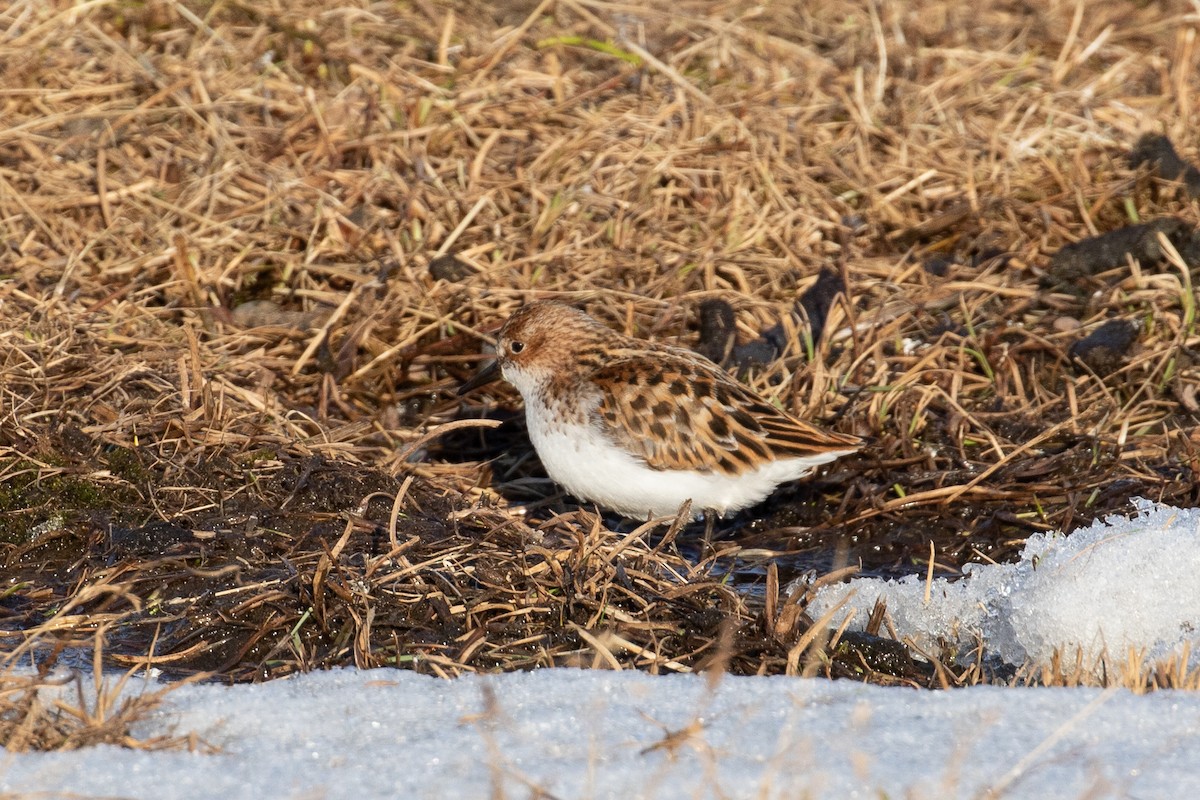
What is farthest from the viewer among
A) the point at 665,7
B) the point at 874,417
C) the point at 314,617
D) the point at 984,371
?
the point at 665,7

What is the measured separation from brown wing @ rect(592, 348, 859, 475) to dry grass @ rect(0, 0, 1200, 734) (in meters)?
0.38

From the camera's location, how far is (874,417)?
6016mm

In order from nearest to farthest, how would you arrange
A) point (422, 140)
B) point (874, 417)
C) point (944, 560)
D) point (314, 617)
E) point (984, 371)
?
point (314, 617) → point (944, 560) → point (874, 417) → point (984, 371) → point (422, 140)

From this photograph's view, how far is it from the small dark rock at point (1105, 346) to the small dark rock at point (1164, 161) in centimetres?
136

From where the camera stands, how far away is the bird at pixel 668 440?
5379mm

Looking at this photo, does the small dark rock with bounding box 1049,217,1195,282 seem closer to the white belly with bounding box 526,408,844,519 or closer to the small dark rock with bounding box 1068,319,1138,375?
the small dark rock with bounding box 1068,319,1138,375

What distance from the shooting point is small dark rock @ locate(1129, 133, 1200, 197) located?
7345mm

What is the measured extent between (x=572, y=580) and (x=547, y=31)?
198 inches

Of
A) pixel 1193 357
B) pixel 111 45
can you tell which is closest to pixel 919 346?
pixel 1193 357

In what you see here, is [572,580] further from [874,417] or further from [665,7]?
[665,7]

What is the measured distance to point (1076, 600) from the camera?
4.04 meters

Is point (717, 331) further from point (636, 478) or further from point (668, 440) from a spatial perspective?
point (636, 478)

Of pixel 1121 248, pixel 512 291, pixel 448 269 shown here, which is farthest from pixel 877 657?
pixel 1121 248

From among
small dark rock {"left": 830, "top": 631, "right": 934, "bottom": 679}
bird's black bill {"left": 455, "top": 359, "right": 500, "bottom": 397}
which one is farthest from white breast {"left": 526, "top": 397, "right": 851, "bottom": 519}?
small dark rock {"left": 830, "top": 631, "right": 934, "bottom": 679}
